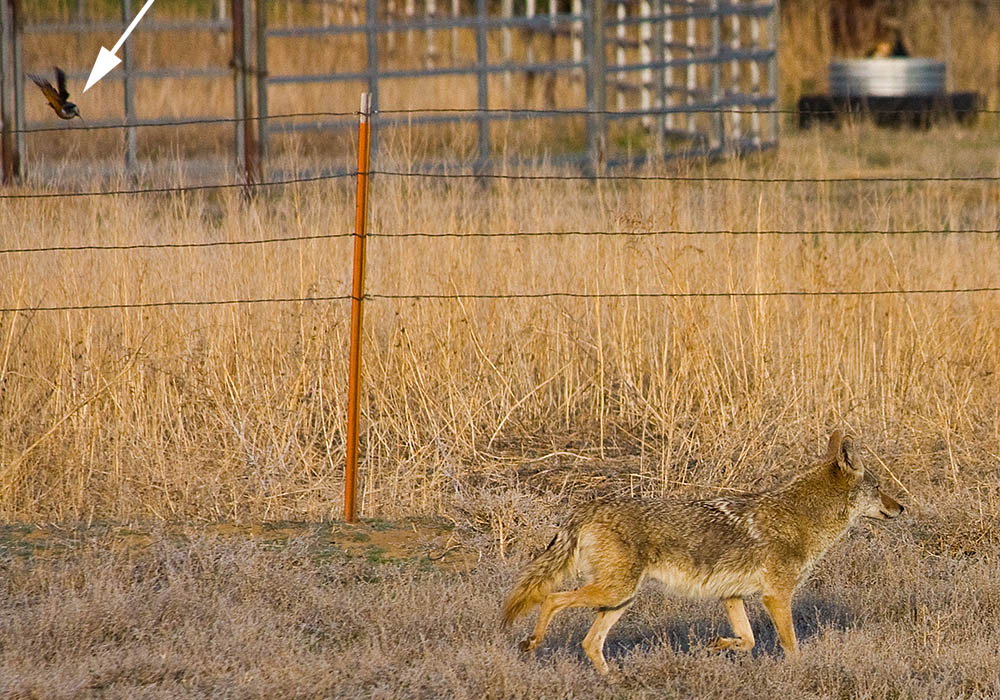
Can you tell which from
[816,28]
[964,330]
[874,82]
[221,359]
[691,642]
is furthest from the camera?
[816,28]

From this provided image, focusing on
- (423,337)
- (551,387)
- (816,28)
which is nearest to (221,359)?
(423,337)

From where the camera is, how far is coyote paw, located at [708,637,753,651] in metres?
Answer: 5.36

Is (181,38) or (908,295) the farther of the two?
(181,38)

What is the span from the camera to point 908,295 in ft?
29.2

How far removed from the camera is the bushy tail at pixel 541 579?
17.0 ft

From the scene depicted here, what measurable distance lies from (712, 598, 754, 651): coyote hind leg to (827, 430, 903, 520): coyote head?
23.4 inches

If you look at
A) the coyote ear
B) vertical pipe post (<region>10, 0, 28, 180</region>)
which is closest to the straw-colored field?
the coyote ear

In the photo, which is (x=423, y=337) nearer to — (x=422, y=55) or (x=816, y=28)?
(x=422, y=55)

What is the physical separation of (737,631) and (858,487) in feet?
2.48

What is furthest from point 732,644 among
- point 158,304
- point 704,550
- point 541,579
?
point 158,304

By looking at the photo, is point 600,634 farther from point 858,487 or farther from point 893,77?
point 893,77

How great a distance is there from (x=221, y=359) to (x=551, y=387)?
185cm

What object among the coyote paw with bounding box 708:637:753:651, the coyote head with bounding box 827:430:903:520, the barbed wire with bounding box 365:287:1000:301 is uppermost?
the barbed wire with bounding box 365:287:1000:301

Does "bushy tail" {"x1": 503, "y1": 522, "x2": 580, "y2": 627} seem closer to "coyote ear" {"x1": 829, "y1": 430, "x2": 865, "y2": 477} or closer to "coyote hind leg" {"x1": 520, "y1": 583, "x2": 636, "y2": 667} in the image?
"coyote hind leg" {"x1": 520, "y1": 583, "x2": 636, "y2": 667}
